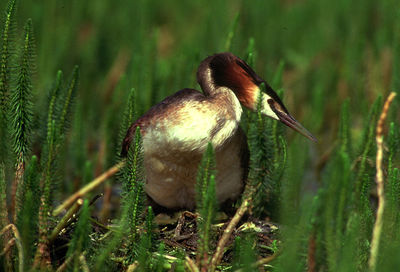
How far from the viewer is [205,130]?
143 inches

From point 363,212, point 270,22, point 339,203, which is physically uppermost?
point 270,22

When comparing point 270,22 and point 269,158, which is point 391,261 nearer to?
point 269,158

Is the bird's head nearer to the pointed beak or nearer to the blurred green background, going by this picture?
the pointed beak

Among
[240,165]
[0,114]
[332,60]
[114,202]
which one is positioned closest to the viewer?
[0,114]

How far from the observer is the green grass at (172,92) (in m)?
2.88

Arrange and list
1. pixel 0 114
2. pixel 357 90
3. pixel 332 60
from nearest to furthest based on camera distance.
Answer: pixel 0 114, pixel 357 90, pixel 332 60

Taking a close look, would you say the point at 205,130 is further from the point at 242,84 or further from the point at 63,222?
the point at 63,222

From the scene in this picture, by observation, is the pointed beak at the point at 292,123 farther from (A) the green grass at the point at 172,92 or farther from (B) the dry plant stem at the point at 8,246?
(B) the dry plant stem at the point at 8,246

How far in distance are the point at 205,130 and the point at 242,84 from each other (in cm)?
46

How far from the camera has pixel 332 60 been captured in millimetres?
7617

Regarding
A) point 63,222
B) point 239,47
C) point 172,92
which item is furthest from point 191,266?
point 239,47

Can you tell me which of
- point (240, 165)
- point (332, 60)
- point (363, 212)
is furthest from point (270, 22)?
point (363, 212)

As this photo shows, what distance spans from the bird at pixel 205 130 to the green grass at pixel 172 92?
0.51 feet

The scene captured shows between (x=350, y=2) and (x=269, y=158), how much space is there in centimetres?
451
